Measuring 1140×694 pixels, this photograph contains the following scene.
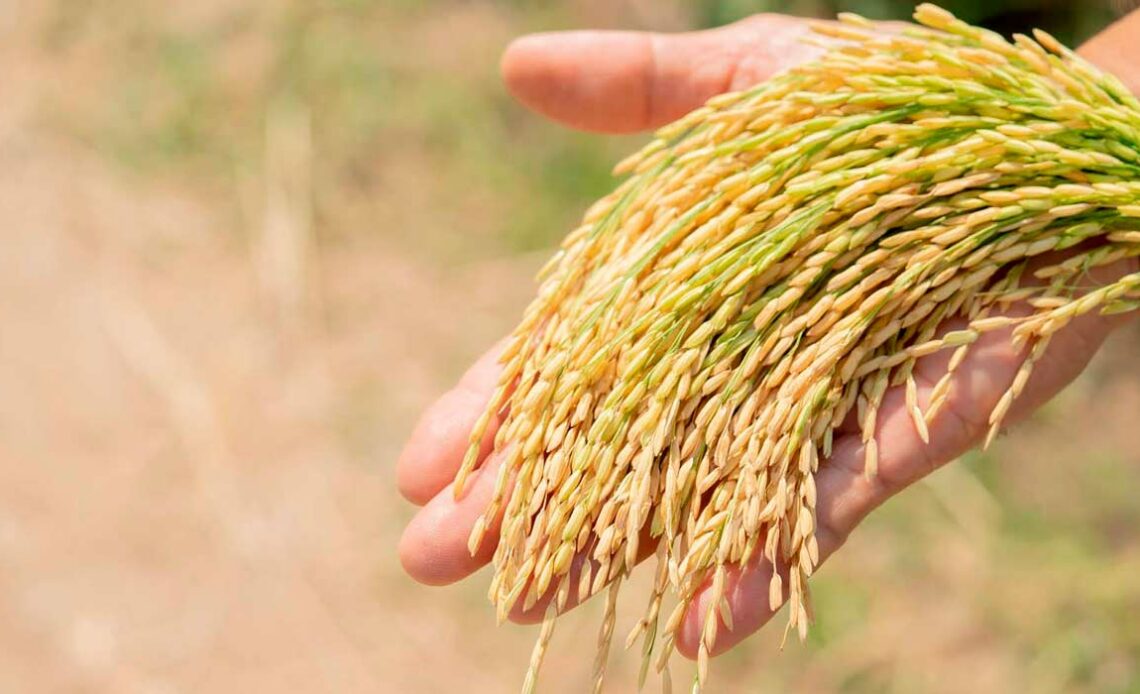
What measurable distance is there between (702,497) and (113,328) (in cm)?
197

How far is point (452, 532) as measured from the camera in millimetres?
1274

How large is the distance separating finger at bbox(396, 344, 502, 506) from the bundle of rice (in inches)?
4.7

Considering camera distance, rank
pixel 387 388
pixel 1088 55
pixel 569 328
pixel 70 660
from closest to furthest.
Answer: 1. pixel 569 328
2. pixel 1088 55
3. pixel 70 660
4. pixel 387 388

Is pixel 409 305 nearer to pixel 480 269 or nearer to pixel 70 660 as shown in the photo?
pixel 480 269

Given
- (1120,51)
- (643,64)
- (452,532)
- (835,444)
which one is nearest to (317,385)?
(643,64)

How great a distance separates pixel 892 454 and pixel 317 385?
1.63m

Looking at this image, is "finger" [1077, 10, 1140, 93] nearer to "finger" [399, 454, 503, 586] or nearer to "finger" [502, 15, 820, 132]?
"finger" [502, 15, 820, 132]

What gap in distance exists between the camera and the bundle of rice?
1.14 meters

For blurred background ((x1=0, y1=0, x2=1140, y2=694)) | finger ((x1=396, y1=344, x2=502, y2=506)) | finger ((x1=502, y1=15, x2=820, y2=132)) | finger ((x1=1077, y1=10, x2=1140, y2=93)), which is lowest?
blurred background ((x1=0, y1=0, x2=1140, y2=694))

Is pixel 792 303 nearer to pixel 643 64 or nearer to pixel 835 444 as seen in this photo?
pixel 835 444

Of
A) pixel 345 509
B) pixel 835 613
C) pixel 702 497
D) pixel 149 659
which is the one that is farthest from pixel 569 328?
pixel 149 659

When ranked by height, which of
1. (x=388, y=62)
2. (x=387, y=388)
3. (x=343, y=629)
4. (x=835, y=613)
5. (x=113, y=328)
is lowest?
(x=835, y=613)

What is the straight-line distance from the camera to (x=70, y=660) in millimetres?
2330

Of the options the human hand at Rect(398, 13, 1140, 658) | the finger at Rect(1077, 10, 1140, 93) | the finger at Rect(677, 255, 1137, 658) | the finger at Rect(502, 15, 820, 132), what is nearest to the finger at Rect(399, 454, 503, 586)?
the human hand at Rect(398, 13, 1140, 658)
